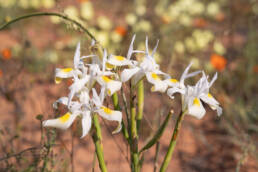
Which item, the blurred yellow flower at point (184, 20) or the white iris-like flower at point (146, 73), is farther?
the blurred yellow flower at point (184, 20)

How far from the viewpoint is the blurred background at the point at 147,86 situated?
5.86ft

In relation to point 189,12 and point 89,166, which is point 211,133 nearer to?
point 89,166

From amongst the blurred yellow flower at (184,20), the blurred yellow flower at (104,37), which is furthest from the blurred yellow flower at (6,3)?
the blurred yellow flower at (184,20)

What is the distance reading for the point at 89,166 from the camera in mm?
2195

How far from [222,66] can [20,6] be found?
9.59 ft

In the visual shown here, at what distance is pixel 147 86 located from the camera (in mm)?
1796

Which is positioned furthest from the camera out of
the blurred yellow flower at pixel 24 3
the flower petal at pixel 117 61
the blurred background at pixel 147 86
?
the blurred yellow flower at pixel 24 3

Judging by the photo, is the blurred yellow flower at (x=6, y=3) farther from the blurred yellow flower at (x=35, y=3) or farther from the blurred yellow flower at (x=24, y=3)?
the blurred yellow flower at (x=35, y=3)

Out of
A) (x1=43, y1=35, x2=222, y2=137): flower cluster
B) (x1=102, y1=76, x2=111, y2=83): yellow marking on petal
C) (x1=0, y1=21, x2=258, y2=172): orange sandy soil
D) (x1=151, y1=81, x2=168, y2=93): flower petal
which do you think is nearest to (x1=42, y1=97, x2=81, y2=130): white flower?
(x1=43, y1=35, x2=222, y2=137): flower cluster

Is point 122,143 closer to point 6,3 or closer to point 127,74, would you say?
point 127,74

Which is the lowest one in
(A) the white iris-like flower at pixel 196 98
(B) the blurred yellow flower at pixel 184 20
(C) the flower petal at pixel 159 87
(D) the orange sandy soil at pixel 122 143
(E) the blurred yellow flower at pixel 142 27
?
(D) the orange sandy soil at pixel 122 143

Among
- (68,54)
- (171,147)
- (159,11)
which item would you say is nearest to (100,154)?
(171,147)

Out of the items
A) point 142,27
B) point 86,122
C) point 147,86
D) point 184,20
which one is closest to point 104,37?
point 142,27

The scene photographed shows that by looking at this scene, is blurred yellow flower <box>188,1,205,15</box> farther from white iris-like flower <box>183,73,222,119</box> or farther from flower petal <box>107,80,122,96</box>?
flower petal <box>107,80,122,96</box>
